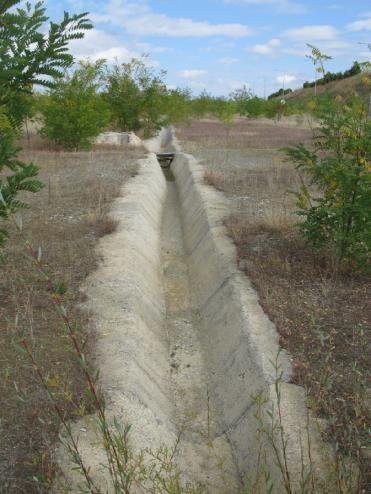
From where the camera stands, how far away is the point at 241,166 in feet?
55.4

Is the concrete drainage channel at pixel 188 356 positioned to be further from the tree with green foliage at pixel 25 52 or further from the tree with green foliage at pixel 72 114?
the tree with green foliage at pixel 72 114

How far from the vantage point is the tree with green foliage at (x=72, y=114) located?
2112 cm

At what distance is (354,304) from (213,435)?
7.63 feet

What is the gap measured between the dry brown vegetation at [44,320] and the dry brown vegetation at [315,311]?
1997mm

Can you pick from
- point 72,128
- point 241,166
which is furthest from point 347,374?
point 72,128

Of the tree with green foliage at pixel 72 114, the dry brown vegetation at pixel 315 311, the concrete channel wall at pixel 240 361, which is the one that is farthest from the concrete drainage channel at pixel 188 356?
the tree with green foliage at pixel 72 114

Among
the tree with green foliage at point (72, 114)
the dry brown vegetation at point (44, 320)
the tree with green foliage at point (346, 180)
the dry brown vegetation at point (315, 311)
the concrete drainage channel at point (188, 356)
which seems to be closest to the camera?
the dry brown vegetation at point (44, 320)

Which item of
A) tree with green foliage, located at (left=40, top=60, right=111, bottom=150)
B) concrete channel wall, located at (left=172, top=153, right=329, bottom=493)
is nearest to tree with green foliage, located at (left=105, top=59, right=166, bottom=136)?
tree with green foliage, located at (left=40, top=60, right=111, bottom=150)

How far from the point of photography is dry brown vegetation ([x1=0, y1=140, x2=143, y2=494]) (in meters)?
3.55

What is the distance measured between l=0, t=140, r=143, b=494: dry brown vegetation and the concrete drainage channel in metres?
0.22

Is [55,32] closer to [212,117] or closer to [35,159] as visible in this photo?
[35,159]

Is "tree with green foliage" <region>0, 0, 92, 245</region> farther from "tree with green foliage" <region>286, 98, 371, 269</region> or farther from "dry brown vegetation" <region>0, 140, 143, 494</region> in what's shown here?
"tree with green foliage" <region>286, 98, 371, 269</region>

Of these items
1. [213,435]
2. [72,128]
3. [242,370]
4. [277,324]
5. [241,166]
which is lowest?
[213,435]

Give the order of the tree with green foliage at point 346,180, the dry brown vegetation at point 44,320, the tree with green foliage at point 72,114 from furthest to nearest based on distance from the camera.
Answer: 1. the tree with green foliage at point 72,114
2. the tree with green foliage at point 346,180
3. the dry brown vegetation at point 44,320
